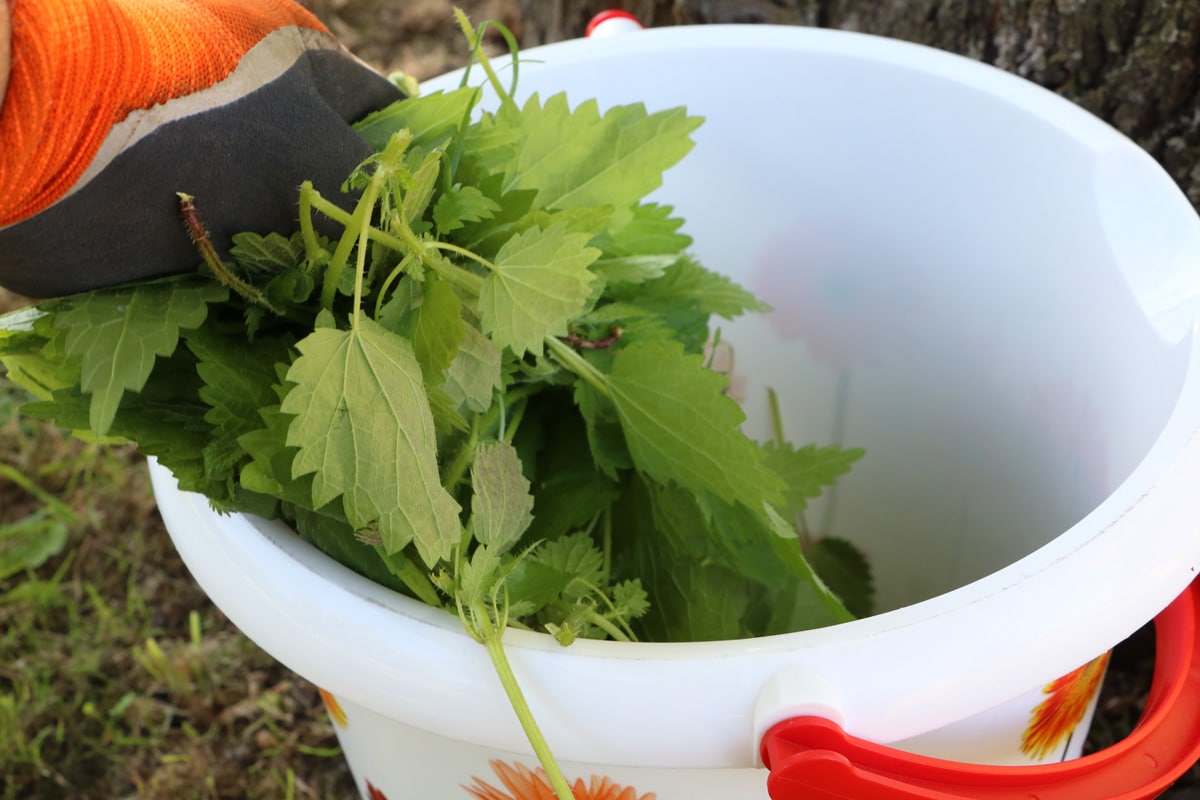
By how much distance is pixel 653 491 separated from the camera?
540mm

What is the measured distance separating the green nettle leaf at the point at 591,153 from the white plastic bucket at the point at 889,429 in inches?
6.0

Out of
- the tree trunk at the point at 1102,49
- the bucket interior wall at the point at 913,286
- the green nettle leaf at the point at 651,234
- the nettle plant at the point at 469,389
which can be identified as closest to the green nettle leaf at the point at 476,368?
the nettle plant at the point at 469,389

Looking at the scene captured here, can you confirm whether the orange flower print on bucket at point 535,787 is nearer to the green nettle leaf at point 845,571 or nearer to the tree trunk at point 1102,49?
the green nettle leaf at point 845,571

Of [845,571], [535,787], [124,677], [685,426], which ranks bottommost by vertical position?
[124,677]

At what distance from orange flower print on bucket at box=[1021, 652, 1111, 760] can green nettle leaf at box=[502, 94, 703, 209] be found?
0.30 meters

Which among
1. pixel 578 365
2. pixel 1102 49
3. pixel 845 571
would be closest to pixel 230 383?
pixel 578 365

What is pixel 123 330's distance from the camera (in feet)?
1.35

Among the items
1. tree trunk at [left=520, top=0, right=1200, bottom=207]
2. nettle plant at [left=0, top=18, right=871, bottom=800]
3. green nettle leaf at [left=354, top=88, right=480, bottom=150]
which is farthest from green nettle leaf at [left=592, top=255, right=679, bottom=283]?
tree trunk at [left=520, top=0, right=1200, bottom=207]

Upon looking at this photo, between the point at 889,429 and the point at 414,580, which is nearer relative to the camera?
the point at 414,580

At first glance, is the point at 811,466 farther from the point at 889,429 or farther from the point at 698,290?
the point at 889,429

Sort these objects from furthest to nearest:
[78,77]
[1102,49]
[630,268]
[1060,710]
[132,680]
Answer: [132,680] < [1102,49] < [630,268] < [1060,710] < [78,77]

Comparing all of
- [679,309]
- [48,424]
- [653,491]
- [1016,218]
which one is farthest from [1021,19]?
[48,424]

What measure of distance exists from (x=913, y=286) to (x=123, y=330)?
1.80 feet

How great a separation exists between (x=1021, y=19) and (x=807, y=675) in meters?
0.58
